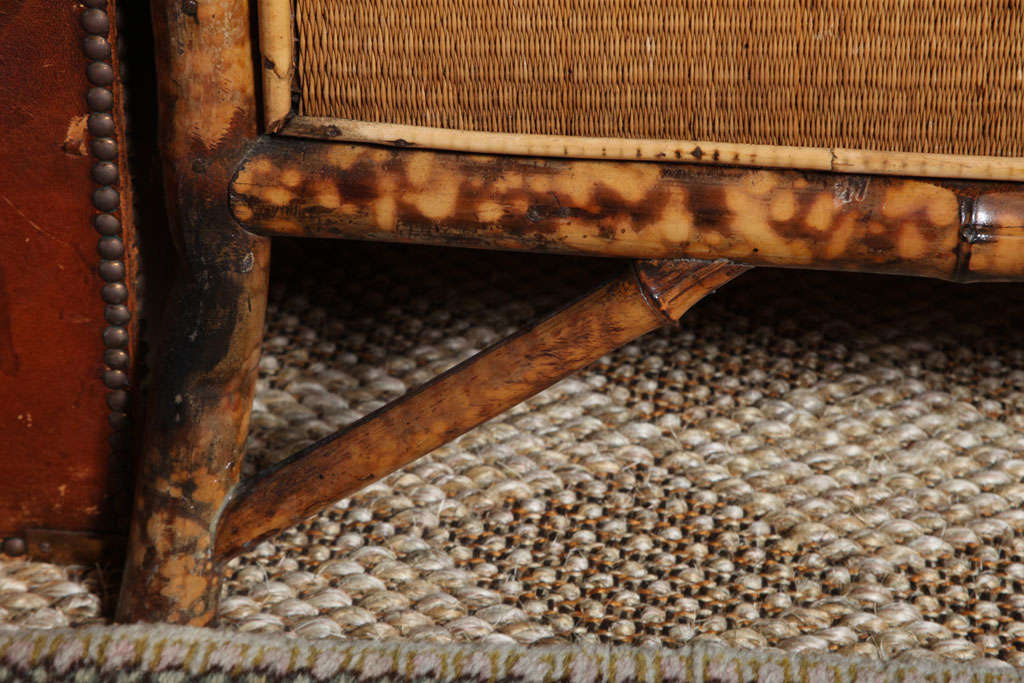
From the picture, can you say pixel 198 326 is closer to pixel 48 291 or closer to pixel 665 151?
pixel 48 291

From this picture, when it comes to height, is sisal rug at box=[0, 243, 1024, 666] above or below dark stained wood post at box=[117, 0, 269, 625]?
below

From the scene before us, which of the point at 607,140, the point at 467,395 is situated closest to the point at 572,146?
the point at 607,140

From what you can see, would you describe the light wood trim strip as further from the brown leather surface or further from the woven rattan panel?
the brown leather surface

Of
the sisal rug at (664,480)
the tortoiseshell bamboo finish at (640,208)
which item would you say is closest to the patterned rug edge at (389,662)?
the sisal rug at (664,480)

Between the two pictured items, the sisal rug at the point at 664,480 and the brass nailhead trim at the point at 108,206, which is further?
the sisal rug at the point at 664,480

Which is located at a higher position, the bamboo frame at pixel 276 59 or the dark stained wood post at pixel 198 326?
the bamboo frame at pixel 276 59

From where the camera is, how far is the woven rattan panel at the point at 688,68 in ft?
2.02

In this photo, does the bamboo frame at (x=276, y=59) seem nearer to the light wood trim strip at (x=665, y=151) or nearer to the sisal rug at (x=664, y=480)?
the light wood trim strip at (x=665, y=151)

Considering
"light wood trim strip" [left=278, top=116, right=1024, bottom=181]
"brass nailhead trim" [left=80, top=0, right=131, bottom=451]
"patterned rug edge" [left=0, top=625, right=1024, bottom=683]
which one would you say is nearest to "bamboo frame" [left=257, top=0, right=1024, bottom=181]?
"light wood trim strip" [left=278, top=116, right=1024, bottom=181]

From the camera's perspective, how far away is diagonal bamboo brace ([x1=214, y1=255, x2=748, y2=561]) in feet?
2.23

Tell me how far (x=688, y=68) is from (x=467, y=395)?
0.26 metres

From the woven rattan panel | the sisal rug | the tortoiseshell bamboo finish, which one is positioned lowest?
the sisal rug

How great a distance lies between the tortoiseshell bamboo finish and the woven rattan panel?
25mm

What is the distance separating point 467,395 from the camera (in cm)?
71
